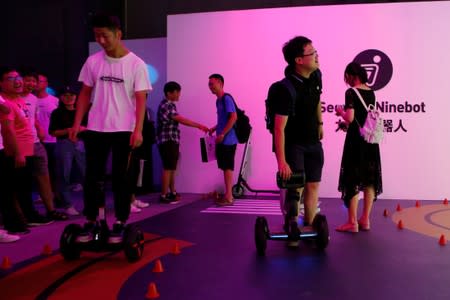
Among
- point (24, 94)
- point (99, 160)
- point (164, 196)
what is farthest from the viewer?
point (164, 196)

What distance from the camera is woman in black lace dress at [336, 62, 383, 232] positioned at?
3809mm

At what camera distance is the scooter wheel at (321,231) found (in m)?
3.15

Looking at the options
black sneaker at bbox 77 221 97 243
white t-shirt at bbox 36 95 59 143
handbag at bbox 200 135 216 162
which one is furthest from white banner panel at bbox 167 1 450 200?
black sneaker at bbox 77 221 97 243

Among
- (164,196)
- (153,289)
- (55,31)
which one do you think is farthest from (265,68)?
(153,289)

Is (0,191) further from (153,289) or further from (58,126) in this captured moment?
(153,289)

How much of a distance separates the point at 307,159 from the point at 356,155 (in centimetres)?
86

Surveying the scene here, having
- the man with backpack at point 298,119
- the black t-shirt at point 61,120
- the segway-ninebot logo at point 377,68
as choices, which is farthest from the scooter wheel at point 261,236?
the segway-ninebot logo at point 377,68

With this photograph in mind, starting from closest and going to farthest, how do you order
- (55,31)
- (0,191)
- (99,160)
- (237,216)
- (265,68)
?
1. (99,160)
2. (0,191)
3. (237,216)
4. (265,68)
5. (55,31)

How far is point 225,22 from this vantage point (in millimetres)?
6422

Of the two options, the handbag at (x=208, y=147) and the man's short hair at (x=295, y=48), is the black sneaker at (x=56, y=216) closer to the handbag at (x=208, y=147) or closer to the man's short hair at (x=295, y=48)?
the handbag at (x=208, y=147)

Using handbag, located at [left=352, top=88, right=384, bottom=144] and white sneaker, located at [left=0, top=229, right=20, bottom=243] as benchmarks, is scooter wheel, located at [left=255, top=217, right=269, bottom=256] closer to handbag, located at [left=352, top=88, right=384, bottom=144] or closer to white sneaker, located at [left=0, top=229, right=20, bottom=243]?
handbag, located at [left=352, top=88, right=384, bottom=144]

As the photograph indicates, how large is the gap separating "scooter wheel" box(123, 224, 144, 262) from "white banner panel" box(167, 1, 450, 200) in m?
3.53

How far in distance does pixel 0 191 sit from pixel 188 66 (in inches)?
138

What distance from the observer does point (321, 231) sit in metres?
3.15
